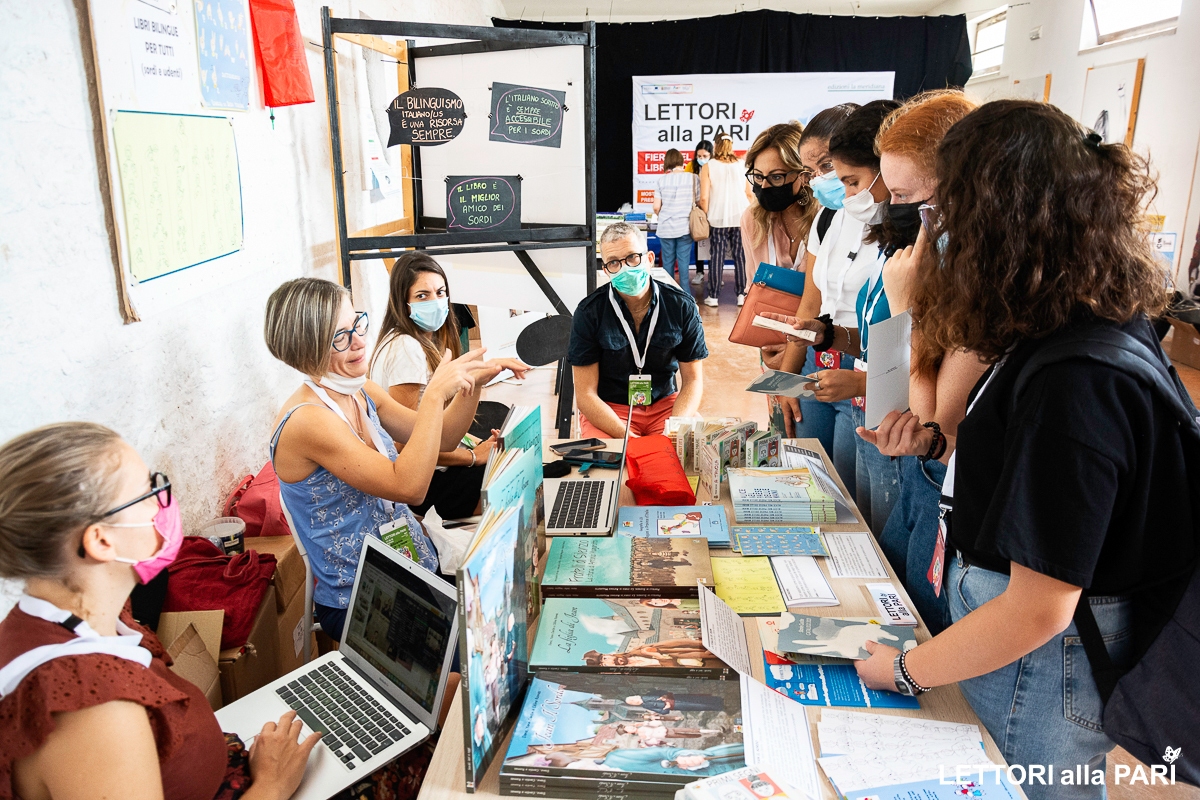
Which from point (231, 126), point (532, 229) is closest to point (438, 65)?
point (532, 229)

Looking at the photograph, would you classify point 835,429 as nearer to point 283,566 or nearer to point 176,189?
point 283,566

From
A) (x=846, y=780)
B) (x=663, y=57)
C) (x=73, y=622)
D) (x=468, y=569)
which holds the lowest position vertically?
(x=846, y=780)

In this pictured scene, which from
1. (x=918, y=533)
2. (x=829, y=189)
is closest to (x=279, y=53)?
(x=829, y=189)

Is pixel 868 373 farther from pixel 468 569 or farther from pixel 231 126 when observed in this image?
pixel 231 126

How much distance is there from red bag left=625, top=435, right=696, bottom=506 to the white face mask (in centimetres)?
90

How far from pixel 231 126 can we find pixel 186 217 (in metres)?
0.52

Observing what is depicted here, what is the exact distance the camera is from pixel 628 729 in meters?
1.19

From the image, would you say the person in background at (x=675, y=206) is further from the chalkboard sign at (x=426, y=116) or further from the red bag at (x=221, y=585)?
the red bag at (x=221, y=585)

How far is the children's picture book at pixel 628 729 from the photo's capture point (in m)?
1.12

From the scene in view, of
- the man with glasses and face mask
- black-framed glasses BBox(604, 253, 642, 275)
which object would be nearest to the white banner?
the man with glasses and face mask

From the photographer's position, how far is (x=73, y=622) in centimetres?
107

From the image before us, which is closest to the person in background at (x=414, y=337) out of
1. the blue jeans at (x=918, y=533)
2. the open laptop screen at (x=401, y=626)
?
the open laptop screen at (x=401, y=626)

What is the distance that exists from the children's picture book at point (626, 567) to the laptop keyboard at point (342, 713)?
1.30ft

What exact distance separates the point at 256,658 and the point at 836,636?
152 cm
